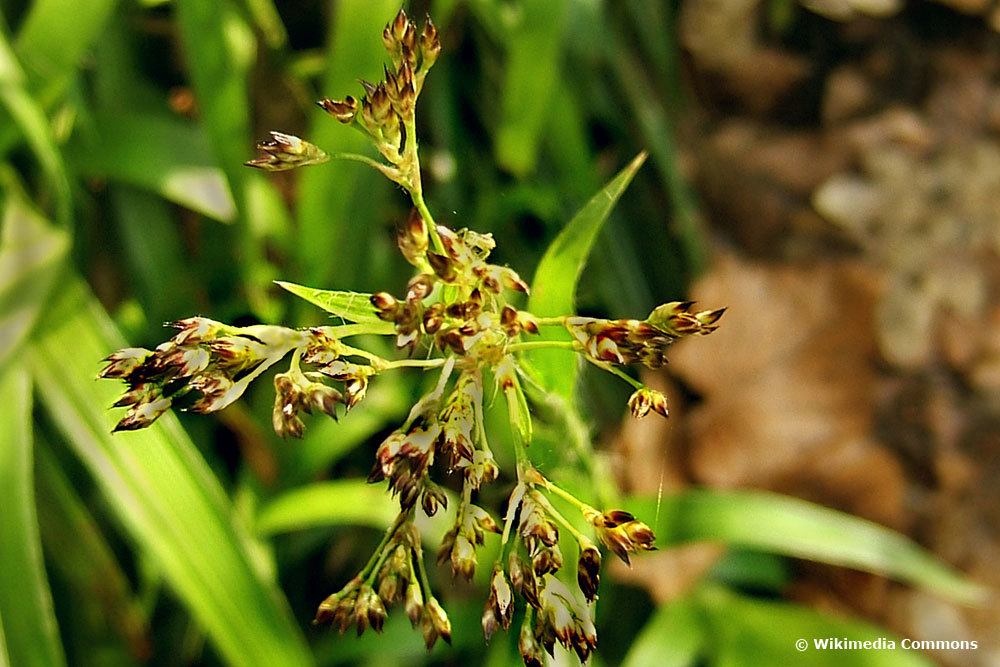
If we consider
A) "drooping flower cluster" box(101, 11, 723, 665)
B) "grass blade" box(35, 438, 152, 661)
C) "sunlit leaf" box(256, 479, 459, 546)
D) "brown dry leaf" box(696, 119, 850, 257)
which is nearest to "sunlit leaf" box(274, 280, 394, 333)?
"drooping flower cluster" box(101, 11, 723, 665)

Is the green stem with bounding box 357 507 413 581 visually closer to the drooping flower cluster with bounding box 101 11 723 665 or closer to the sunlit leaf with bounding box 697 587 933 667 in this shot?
the drooping flower cluster with bounding box 101 11 723 665

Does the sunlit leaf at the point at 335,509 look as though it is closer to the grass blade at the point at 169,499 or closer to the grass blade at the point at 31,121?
the grass blade at the point at 169,499

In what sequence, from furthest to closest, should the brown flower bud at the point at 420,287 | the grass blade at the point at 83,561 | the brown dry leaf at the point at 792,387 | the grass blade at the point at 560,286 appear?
the brown dry leaf at the point at 792,387
the grass blade at the point at 83,561
the grass blade at the point at 560,286
the brown flower bud at the point at 420,287

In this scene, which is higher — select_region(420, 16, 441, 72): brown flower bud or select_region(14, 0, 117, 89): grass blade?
select_region(14, 0, 117, 89): grass blade

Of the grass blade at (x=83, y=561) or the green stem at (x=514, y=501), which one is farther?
the grass blade at (x=83, y=561)

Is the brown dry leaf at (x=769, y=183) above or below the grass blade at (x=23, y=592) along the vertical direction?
below

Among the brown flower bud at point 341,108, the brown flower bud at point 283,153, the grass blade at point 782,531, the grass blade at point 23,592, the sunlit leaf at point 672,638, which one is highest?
the brown flower bud at point 341,108

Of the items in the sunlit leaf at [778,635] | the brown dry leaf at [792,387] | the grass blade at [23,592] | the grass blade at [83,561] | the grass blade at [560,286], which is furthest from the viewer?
the brown dry leaf at [792,387]

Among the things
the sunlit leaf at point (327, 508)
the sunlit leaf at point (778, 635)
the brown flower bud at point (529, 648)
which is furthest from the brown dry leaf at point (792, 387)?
the brown flower bud at point (529, 648)
